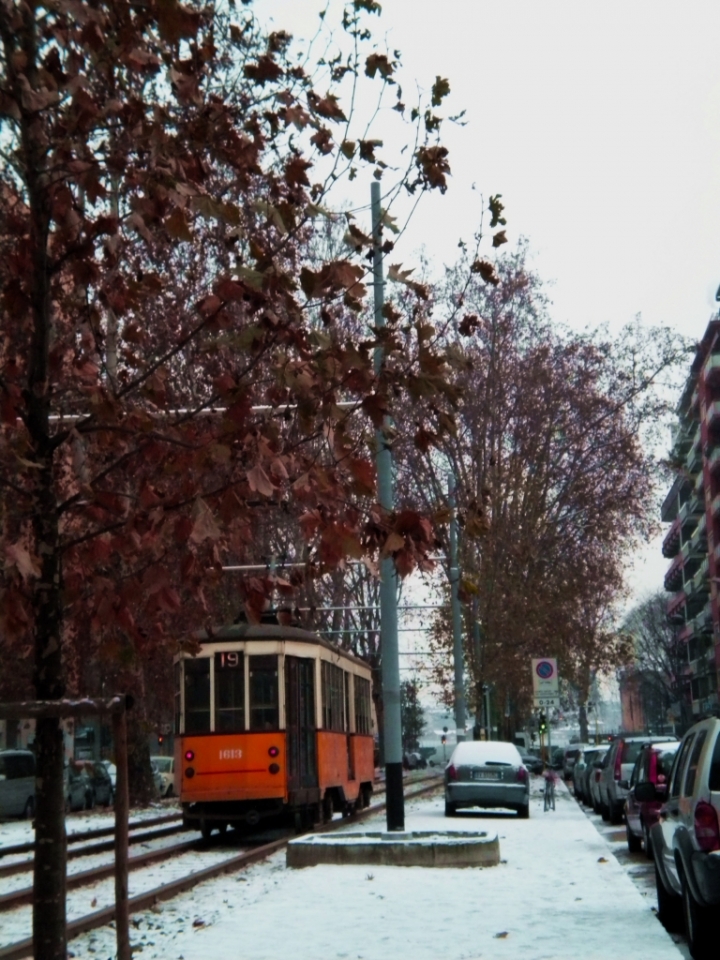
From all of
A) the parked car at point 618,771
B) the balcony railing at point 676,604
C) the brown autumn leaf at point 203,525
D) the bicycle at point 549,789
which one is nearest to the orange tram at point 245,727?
the parked car at point 618,771

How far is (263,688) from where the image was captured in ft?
77.4

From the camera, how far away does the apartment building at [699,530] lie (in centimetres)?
9225

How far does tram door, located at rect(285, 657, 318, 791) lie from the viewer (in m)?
23.6

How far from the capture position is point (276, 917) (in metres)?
12.3

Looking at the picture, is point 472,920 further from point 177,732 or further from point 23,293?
→ point 177,732

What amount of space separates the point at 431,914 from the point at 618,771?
14401 mm

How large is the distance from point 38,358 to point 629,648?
144 feet

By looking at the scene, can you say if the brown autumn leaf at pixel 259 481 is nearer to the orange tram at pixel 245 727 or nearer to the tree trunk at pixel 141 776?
the orange tram at pixel 245 727

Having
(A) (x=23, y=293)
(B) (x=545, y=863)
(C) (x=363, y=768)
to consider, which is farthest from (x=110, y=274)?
(C) (x=363, y=768)

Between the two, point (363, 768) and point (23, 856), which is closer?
point (23, 856)

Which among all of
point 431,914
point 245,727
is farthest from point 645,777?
point 431,914

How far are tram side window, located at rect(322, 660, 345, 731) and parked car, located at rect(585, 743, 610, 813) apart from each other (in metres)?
5.59

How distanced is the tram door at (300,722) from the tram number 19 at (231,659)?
0.72 m

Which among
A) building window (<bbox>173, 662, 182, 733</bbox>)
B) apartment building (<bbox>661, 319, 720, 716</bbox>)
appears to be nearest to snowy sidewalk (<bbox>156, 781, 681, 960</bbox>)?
building window (<bbox>173, 662, 182, 733</bbox>)
